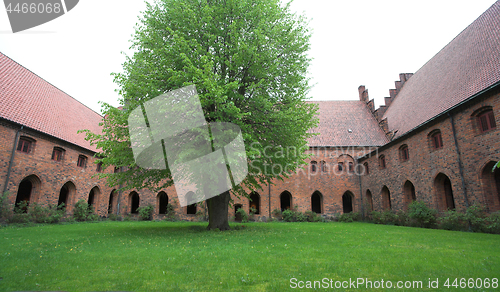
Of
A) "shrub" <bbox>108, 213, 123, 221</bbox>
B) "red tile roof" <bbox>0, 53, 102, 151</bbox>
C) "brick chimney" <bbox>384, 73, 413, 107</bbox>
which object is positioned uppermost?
"brick chimney" <bbox>384, 73, 413, 107</bbox>

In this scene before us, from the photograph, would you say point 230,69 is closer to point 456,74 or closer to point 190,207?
point 456,74

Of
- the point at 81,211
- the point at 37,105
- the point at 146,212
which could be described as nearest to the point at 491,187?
the point at 146,212

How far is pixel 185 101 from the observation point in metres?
9.61

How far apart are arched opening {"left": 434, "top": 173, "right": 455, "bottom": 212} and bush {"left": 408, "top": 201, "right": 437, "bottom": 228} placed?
637 millimetres

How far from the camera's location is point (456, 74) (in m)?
16.0

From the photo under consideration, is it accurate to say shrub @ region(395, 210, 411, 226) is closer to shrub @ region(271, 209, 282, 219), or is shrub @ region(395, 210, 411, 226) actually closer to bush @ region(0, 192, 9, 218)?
shrub @ region(271, 209, 282, 219)

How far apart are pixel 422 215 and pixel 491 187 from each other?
366cm

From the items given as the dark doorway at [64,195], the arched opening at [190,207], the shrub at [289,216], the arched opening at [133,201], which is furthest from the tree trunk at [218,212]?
the arched opening at [133,201]

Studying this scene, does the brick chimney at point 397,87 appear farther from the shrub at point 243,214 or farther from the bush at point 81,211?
the bush at point 81,211

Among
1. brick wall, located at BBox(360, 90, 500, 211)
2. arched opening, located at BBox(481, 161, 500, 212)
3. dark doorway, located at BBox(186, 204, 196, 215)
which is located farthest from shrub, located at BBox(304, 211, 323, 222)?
arched opening, located at BBox(481, 161, 500, 212)

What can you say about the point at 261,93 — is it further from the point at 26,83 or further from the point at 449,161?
the point at 26,83

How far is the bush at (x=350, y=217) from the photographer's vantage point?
22438 millimetres

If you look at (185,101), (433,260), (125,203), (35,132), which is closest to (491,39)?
(433,260)

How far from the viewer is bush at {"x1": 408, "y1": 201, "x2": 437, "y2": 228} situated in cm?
1462
